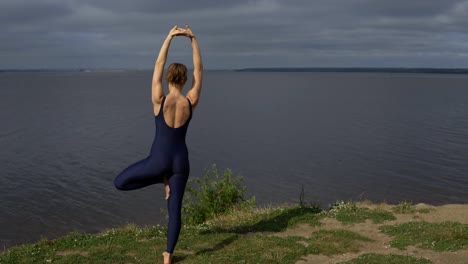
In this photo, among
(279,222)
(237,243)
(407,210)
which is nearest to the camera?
(237,243)

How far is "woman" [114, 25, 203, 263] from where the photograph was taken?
7781 mm

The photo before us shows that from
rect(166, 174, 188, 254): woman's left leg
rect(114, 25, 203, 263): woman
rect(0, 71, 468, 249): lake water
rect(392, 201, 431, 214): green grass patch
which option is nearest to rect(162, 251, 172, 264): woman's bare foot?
rect(166, 174, 188, 254): woman's left leg

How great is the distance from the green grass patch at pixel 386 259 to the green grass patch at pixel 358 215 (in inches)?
117

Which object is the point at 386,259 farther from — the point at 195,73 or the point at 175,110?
the point at 195,73

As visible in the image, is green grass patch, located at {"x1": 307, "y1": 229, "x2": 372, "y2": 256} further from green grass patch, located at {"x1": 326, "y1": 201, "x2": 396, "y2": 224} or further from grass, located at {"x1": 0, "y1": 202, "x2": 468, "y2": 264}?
green grass patch, located at {"x1": 326, "y1": 201, "x2": 396, "y2": 224}

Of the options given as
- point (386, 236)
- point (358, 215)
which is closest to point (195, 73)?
point (386, 236)

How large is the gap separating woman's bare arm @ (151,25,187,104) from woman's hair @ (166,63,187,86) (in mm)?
128

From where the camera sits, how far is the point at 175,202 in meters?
8.16

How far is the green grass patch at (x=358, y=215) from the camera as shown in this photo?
12297mm

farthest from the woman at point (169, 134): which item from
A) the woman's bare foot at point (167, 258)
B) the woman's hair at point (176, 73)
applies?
the woman's bare foot at point (167, 258)

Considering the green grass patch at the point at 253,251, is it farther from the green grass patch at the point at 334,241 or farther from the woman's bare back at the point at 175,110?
the woman's bare back at the point at 175,110

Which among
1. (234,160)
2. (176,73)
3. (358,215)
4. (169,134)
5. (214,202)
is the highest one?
A: (176,73)

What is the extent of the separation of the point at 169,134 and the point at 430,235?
635cm

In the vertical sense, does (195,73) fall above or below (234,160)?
above
